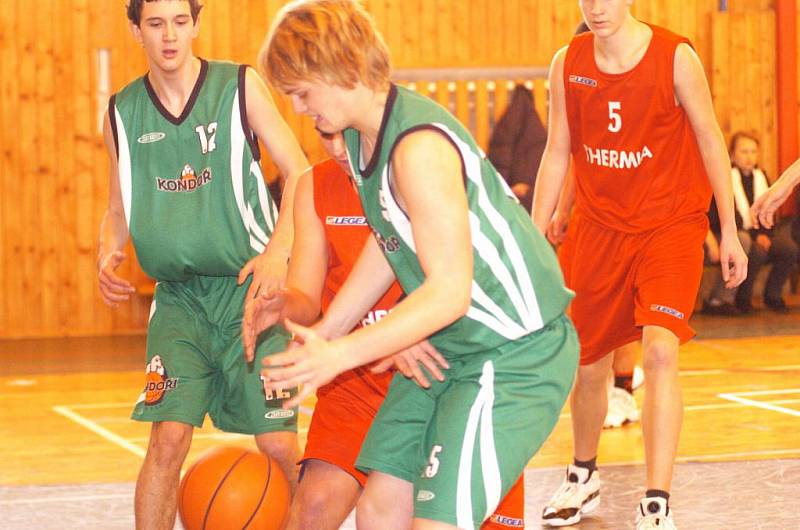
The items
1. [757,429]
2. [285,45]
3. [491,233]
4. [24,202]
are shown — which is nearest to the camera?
[285,45]

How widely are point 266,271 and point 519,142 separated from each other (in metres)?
7.38

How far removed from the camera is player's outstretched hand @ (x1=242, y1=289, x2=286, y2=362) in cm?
346

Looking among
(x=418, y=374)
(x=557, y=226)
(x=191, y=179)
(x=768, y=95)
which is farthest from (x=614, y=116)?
(x=768, y=95)

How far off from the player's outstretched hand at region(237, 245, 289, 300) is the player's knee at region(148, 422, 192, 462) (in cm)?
49

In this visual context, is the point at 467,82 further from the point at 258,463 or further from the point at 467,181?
the point at 467,181

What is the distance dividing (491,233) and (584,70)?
7.29 ft

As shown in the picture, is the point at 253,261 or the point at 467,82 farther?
the point at 467,82

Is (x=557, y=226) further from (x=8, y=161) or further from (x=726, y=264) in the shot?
(x=8, y=161)

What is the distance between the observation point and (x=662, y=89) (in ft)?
16.3

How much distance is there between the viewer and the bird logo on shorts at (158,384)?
424 centimetres

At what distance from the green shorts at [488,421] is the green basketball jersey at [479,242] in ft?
0.17

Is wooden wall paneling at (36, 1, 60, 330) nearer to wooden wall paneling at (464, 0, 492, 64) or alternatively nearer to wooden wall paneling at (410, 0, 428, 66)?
wooden wall paneling at (410, 0, 428, 66)

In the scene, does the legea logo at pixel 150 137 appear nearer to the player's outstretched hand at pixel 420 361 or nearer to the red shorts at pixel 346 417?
the red shorts at pixel 346 417

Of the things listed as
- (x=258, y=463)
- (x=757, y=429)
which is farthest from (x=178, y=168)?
(x=757, y=429)
